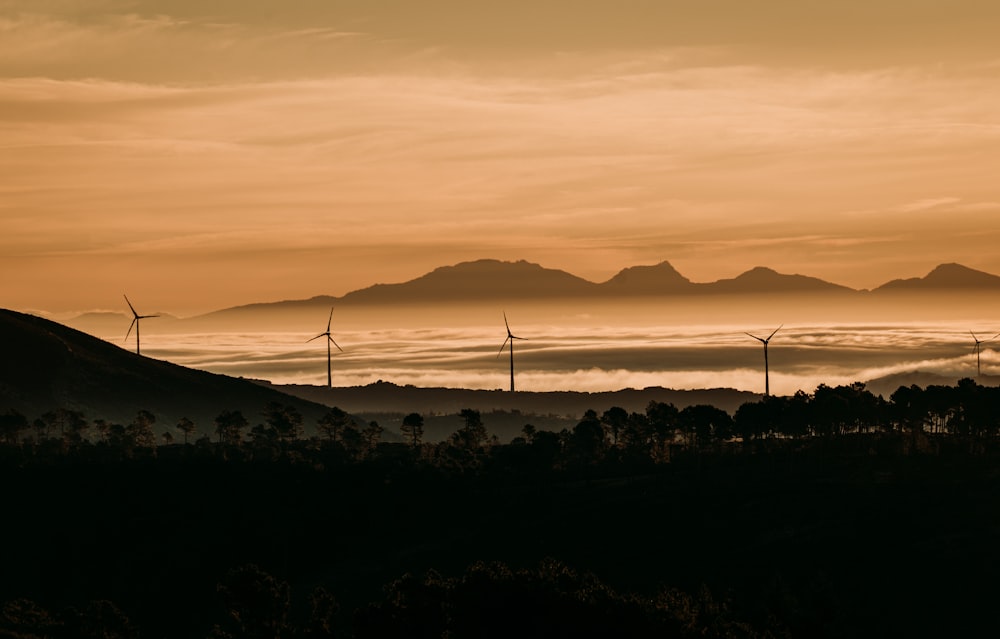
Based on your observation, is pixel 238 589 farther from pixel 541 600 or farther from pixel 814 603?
pixel 814 603

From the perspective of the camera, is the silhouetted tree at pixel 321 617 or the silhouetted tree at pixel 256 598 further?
the silhouetted tree at pixel 256 598

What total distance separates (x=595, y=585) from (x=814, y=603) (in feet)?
86.5

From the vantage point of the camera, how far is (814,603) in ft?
562

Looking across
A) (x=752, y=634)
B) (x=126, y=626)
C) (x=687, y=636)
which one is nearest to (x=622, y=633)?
(x=687, y=636)

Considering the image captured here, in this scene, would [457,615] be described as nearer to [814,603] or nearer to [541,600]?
[541,600]

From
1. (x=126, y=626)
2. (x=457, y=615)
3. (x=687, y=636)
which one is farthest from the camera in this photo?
(x=126, y=626)

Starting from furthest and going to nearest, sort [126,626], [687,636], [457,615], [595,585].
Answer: [126,626], [595,585], [457,615], [687,636]

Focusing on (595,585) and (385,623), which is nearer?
(385,623)

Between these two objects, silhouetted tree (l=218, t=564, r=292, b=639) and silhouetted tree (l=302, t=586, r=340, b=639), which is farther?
silhouetted tree (l=218, t=564, r=292, b=639)

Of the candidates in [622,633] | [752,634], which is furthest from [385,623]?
[752,634]

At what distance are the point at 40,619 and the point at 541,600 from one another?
7272 centimetres

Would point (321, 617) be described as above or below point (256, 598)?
below

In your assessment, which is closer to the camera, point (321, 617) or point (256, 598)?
point (256, 598)

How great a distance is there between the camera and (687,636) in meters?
146
